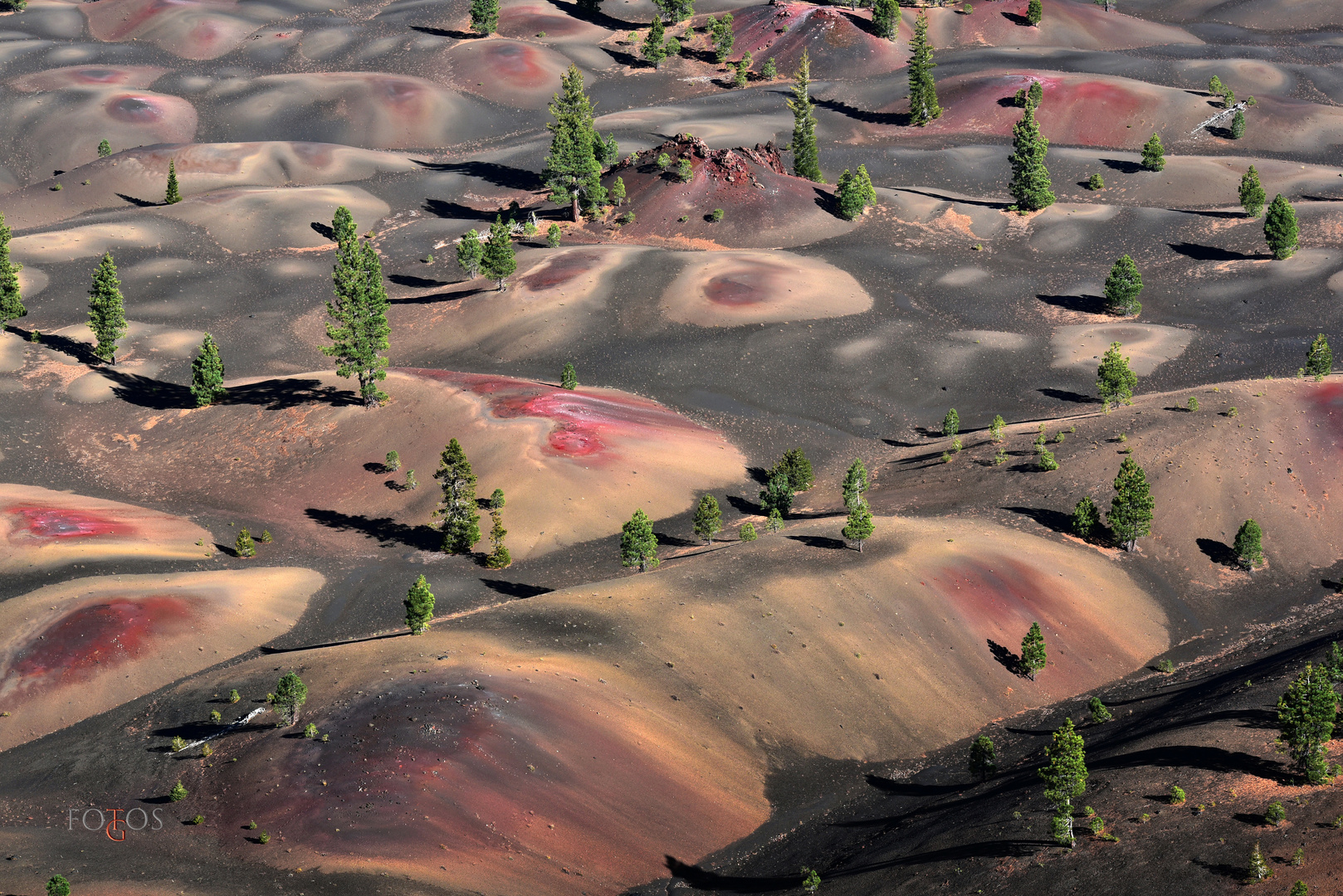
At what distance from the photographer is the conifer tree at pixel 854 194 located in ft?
384

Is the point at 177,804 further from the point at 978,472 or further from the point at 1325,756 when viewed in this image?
the point at 978,472

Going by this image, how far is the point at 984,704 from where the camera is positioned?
56.7 metres

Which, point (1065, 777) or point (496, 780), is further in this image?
point (496, 780)

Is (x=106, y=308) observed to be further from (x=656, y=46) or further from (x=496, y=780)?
(x=656, y=46)

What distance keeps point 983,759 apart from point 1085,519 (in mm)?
24359

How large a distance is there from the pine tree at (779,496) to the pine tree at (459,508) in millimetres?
18191

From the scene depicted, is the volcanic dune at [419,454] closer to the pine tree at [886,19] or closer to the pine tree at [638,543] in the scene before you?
the pine tree at [638,543]

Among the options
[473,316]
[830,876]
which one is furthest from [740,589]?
[473,316]

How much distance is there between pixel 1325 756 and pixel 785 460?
41.5m

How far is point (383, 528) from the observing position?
241 ft

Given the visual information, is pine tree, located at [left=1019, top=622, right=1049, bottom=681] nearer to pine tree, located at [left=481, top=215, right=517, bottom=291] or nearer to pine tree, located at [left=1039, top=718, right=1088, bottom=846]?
pine tree, located at [left=1039, top=718, right=1088, bottom=846]

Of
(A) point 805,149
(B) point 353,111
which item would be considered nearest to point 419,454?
(A) point 805,149

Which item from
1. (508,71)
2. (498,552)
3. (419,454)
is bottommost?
(498,552)

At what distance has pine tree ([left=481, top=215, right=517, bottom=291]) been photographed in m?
100
